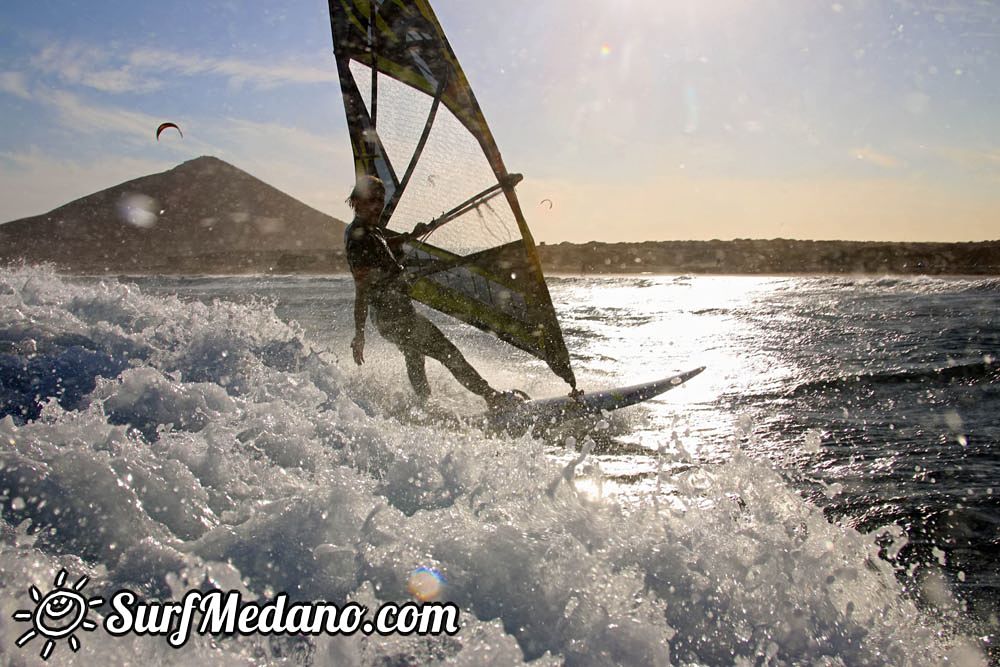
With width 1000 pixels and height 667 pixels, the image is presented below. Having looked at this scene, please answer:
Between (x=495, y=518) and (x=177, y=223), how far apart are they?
59617 millimetres

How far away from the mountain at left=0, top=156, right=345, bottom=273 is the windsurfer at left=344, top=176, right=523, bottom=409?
40701 mm

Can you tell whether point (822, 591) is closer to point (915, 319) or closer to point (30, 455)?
point (30, 455)

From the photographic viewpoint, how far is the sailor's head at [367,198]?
4516 mm

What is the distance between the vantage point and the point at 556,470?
265 centimetres

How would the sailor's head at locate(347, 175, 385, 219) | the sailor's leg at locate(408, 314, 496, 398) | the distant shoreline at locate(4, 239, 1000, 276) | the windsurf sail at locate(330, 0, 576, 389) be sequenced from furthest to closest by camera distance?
the distant shoreline at locate(4, 239, 1000, 276), the windsurf sail at locate(330, 0, 576, 389), the sailor's leg at locate(408, 314, 496, 398), the sailor's head at locate(347, 175, 385, 219)

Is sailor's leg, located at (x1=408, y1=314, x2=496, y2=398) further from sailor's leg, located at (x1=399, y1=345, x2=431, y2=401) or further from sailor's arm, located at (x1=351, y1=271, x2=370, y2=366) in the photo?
sailor's arm, located at (x1=351, y1=271, x2=370, y2=366)

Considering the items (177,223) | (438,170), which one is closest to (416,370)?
(438,170)

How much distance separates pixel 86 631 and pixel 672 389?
202 inches

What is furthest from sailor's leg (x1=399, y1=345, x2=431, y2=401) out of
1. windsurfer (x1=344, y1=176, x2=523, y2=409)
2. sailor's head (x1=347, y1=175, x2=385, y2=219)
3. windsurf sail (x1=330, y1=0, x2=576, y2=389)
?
sailor's head (x1=347, y1=175, x2=385, y2=219)

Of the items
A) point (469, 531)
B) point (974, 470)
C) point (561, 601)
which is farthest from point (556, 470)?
point (974, 470)

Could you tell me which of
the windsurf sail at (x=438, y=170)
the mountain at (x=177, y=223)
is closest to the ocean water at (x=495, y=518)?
the windsurf sail at (x=438, y=170)

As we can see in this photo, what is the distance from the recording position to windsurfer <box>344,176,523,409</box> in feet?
15.0

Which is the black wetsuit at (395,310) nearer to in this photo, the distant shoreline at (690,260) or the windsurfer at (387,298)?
the windsurfer at (387,298)

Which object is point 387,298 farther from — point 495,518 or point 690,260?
point 690,260
